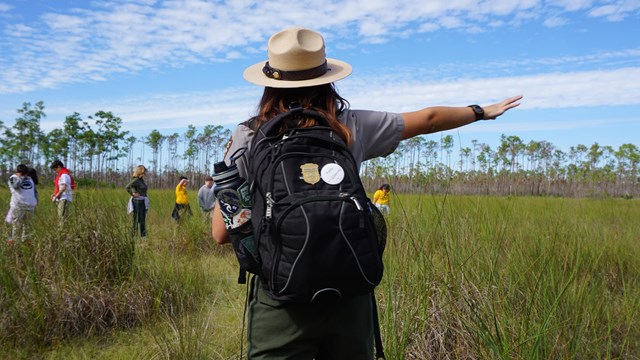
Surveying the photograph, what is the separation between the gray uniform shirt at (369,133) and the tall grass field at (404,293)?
0.93 meters

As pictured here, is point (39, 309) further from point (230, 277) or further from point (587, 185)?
point (587, 185)

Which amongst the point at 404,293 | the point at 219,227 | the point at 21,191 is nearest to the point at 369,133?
the point at 219,227

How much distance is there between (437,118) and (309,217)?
0.70 m

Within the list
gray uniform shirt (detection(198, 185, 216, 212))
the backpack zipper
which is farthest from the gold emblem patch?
gray uniform shirt (detection(198, 185, 216, 212))

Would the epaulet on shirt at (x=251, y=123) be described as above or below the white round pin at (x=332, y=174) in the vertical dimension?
above

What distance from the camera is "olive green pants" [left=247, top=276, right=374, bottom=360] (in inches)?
54.2

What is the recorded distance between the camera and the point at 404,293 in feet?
9.18

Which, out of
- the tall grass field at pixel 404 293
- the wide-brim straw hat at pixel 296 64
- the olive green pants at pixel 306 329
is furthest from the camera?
the tall grass field at pixel 404 293

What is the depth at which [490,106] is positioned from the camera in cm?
188

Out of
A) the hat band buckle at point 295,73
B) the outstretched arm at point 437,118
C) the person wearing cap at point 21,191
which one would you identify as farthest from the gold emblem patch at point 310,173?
the person wearing cap at point 21,191

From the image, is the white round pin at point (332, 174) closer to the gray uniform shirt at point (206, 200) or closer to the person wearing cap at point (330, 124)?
the person wearing cap at point (330, 124)

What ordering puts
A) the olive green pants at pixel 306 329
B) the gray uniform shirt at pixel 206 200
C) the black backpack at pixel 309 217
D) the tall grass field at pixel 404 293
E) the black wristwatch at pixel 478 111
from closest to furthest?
the black backpack at pixel 309 217, the olive green pants at pixel 306 329, the black wristwatch at pixel 478 111, the tall grass field at pixel 404 293, the gray uniform shirt at pixel 206 200

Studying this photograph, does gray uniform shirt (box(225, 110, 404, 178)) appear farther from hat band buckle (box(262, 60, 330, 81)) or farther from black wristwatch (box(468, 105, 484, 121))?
black wristwatch (box(468, 105, 484, 121))

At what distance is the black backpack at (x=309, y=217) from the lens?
49.8 inches
